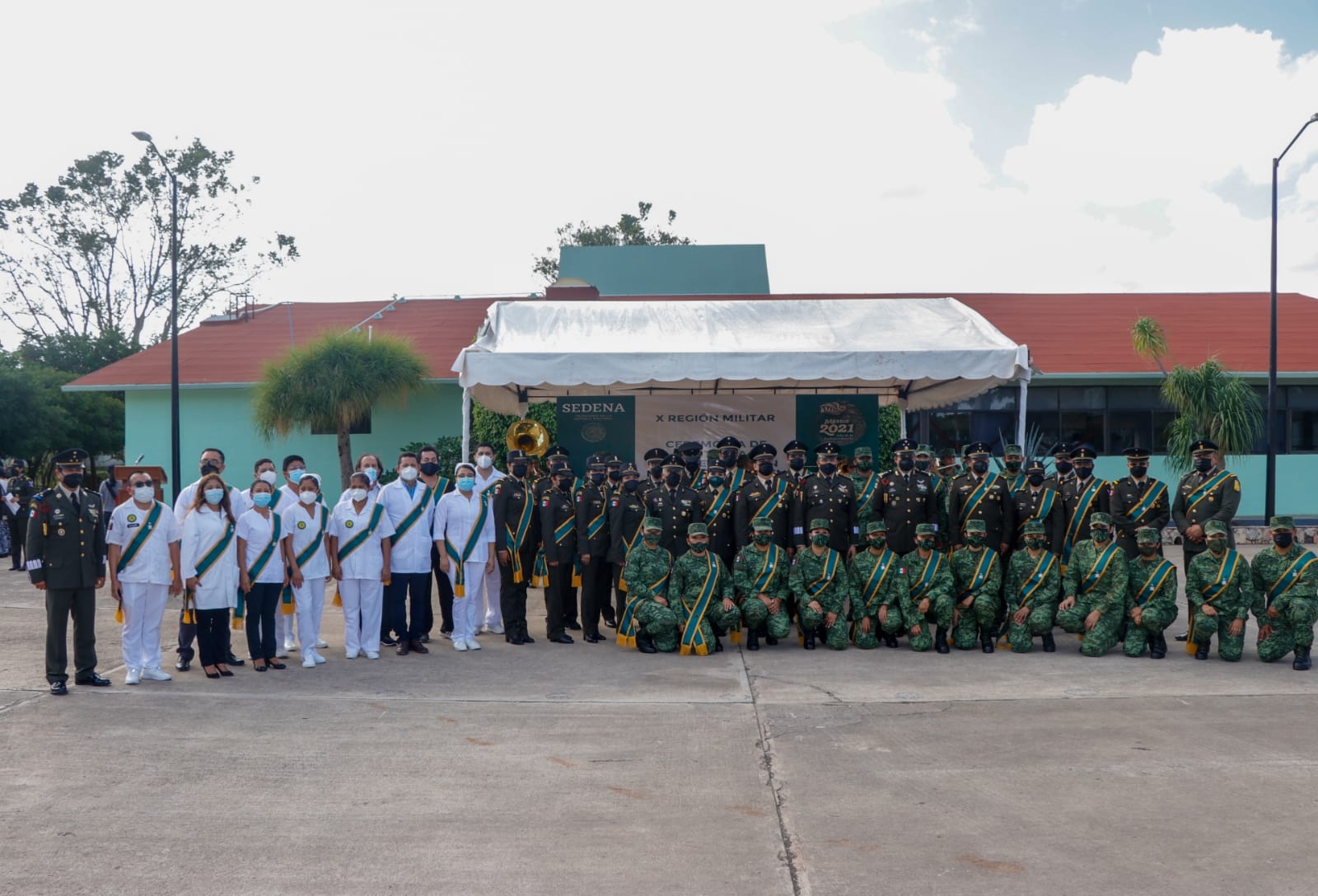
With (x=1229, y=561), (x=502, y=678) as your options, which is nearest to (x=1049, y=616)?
(x=1229, y=561)

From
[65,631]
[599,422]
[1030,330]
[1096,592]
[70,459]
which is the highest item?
[1030,330]

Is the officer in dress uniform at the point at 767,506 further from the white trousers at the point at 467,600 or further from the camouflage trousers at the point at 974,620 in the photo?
the white trousers at the point at 467,600

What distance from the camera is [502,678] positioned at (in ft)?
26.9

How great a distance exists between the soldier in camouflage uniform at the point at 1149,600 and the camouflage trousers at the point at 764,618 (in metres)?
2.73

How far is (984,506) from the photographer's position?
33.4 ft

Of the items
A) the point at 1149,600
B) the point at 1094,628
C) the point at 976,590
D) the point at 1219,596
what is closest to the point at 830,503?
the point at 976,590

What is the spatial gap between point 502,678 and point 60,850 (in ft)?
12.5

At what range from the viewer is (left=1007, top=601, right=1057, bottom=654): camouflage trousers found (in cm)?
909

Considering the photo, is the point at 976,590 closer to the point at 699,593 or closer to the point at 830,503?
the point at 830,503

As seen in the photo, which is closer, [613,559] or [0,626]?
[613,559]

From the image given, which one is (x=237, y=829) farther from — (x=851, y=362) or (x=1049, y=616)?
(x=851, y=362)

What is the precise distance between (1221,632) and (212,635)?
766 centimetres

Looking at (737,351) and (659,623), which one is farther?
(737,351)

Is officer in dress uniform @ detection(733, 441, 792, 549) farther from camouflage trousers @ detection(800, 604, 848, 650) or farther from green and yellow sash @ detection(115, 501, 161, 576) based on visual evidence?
green and yellow sash @ detection(115, 501, 161, 576)
